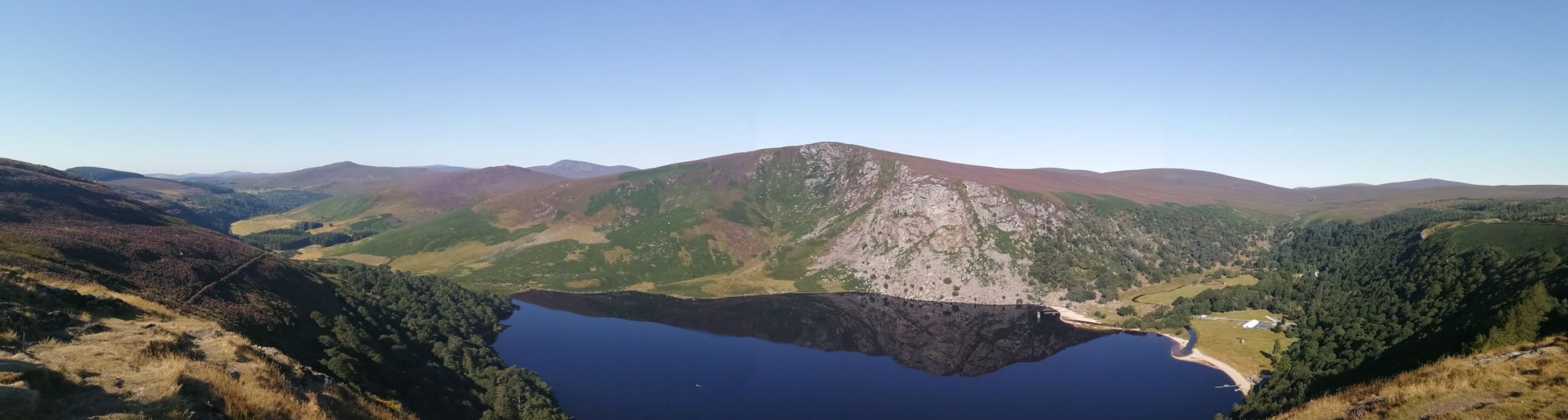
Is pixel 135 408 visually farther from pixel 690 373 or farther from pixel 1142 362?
pixel 1142 362

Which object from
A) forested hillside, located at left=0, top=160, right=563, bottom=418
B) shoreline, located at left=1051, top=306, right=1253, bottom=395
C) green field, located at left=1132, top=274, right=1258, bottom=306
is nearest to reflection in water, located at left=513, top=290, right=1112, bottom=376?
shoreline, located at left=1051, top=306, right=1253, bottom=395

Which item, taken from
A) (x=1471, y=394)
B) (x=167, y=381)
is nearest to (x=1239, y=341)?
(x=1471, y=394)

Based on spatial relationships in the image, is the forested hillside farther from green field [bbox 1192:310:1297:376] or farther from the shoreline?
green field [bbox 1192:310:1297:376]

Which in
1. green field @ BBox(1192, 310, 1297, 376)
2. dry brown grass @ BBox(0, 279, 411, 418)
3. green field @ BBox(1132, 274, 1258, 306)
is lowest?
green field @ BBox(1192, 310, 1297, 376)

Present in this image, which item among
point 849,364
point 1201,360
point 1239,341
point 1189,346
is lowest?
point 849,364

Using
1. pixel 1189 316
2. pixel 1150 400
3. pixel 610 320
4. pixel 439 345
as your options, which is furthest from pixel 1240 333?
pixel 439 345

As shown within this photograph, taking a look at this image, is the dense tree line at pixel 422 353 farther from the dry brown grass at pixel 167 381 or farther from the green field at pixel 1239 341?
the green field at pixel 1239 341

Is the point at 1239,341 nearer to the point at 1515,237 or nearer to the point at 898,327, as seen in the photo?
the point at 1515,237

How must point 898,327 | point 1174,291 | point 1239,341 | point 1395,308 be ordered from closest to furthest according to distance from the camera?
point 1395,308 < point 1239,341 < point 898,327 < point 1174,291
